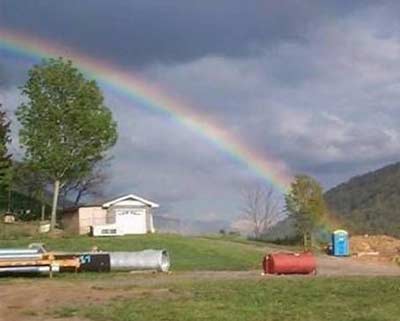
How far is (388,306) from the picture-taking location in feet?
55.3

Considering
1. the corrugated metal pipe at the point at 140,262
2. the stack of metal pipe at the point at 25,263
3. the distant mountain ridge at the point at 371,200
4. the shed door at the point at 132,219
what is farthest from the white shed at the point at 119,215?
the stack of metal pipe at the point at 25,263

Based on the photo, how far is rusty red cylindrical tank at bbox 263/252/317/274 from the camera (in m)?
28.4

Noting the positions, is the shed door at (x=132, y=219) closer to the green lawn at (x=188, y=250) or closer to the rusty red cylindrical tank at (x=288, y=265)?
the green lawn at (x=188, y=250)

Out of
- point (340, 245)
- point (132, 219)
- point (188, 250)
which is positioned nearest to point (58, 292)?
point (188, 250)

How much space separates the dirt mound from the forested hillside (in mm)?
27492

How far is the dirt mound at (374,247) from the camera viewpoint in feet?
167

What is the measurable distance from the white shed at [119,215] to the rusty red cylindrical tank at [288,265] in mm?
41484

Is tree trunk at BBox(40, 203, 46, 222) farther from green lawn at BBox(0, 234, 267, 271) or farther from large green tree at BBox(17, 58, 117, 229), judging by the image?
green lawn at BBox(0, 234, 267, 271)

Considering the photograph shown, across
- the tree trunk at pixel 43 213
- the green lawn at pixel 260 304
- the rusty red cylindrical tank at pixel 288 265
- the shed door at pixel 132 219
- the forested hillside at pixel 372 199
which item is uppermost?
the forested hillside at pixel 372 199

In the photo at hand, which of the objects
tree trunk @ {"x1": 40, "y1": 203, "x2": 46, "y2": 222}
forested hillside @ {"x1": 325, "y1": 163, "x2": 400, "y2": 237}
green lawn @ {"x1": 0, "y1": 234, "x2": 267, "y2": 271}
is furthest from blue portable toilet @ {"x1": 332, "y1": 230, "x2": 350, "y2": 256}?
tree trunk @ {"x1": 40, "y1": 203, "x2": 46, "y2": 222}

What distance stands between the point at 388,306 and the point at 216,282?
25.7 feet

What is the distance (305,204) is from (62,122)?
20930 mm

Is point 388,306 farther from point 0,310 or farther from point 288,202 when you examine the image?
point 288,202

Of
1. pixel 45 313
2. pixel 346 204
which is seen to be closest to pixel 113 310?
pixel 45 313
